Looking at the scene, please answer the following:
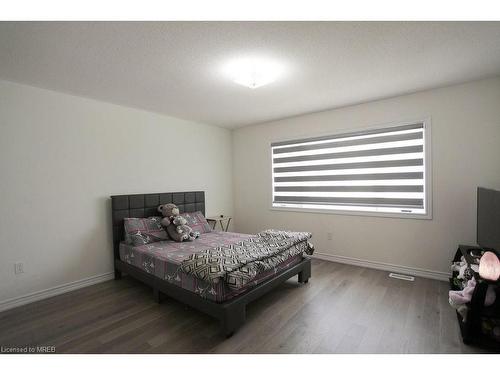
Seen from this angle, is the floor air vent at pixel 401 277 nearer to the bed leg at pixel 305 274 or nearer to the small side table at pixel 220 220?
the bed leg at pixel 305 274

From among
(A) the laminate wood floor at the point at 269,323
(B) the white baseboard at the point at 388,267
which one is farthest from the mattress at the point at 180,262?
(B) the white baseboard at the point at 388,267

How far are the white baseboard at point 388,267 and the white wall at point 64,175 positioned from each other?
2.96 meters

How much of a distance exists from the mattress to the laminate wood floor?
1.06 ft

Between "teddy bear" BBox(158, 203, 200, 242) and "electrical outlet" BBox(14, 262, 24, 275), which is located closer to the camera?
"electrical outlet" BBox(14, 262, 24, 275)

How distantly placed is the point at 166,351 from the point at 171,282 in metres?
0.69

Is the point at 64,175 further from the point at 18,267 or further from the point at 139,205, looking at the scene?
the point at 18,267

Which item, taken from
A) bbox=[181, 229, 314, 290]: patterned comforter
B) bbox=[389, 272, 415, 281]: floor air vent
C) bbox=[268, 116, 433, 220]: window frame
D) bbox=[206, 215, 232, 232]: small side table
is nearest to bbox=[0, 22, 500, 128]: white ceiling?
bbox=[268, 116, 433, 220]: window frame

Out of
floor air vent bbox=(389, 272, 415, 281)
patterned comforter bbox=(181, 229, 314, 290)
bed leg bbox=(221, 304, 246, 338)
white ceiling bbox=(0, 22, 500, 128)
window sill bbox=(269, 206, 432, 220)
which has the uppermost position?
white ceiling bbox=(0, 22, 500, 128)

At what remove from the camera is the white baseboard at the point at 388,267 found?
9.72 ft

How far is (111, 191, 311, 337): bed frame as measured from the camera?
1.95 meters

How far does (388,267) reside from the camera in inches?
129

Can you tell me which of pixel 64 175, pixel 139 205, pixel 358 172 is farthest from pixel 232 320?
pixel 358 172

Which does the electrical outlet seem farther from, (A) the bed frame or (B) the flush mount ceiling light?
(B) the flush mount ceiling light
